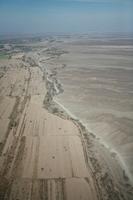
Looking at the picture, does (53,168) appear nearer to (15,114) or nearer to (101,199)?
(101,199)

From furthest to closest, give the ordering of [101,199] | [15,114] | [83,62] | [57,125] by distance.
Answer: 1. [83,62]
2. [15,114]
3. [57,125]
4. [101,199]

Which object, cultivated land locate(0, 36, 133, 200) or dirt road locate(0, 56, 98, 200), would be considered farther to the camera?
cultivated land locate(0, 36, 133, 200)

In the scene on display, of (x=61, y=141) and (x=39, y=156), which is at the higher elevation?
(x=61, y=141)

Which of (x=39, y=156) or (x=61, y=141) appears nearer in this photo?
(x=39, y=156)

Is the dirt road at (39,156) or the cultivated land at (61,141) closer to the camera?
the dirt road at (39,156)

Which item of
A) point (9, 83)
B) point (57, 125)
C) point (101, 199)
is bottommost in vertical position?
point (101, 199)

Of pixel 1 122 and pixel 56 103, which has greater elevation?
pixel 56 103

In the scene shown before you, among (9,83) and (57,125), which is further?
(9,83)

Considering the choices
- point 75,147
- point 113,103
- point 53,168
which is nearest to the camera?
point 53,168

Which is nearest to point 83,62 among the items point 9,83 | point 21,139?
point 9,83
